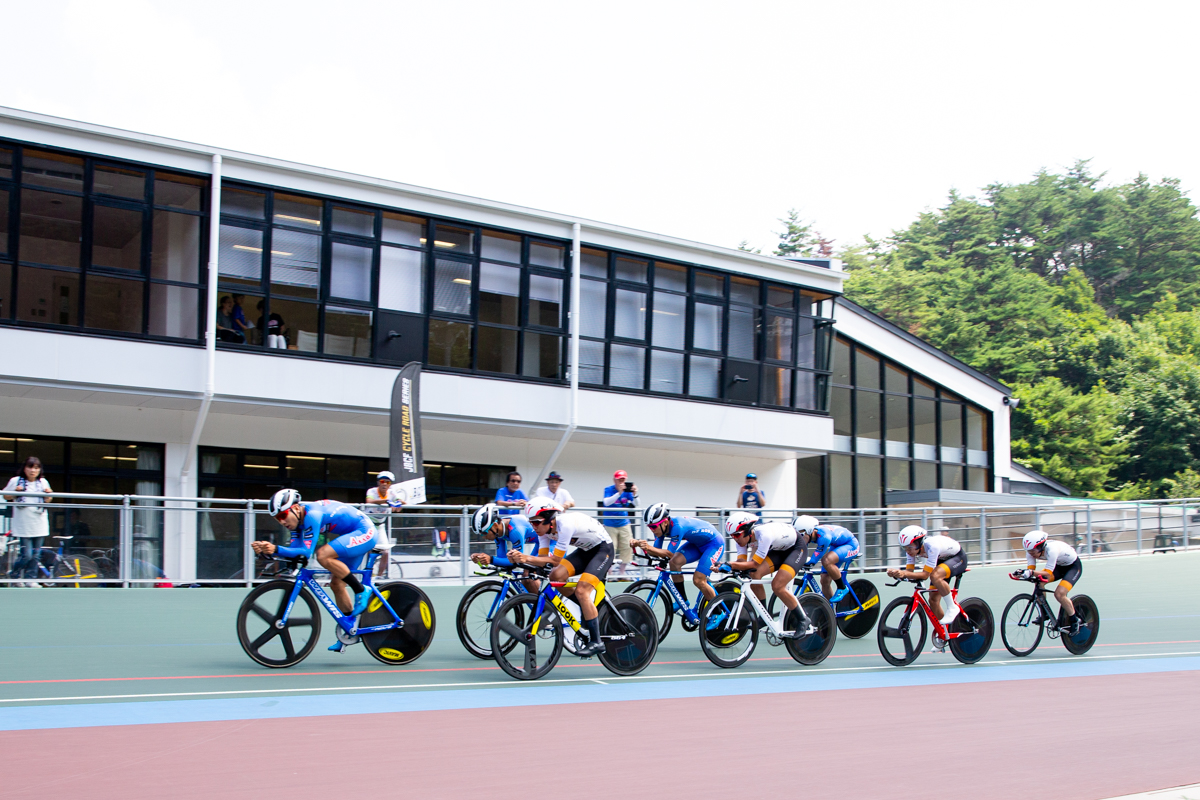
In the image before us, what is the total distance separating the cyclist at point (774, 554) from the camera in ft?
36.0

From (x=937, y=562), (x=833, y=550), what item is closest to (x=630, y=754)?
(x=937, y=562)

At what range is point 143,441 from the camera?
749 inches

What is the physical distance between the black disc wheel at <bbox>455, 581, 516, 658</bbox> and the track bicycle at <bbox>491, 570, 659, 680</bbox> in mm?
833

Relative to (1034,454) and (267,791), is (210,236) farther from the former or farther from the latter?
(1034,454)

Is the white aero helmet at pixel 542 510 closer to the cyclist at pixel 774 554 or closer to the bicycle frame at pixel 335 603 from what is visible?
the bicycle frame at pixel 335 603

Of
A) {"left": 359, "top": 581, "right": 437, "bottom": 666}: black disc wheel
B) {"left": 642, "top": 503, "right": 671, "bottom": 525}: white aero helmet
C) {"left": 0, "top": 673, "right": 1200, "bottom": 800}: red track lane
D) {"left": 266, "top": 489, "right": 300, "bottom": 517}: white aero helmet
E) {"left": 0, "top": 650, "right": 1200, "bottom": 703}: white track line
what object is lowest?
{"left": 0, "top": 650, "right": 1200, "bottom": 703}: white track line

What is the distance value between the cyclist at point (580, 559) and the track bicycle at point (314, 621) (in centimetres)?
108

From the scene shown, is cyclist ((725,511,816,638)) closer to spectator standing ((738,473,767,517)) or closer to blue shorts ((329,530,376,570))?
blue shorts ((329,530,376,570))

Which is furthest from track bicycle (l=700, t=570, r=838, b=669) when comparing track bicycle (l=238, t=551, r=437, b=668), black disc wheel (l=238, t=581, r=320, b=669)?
black disc wheel (l=238, t=581, r=320, b=669)

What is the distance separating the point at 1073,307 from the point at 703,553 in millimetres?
59669

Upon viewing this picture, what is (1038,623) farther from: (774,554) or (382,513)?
(382,513)

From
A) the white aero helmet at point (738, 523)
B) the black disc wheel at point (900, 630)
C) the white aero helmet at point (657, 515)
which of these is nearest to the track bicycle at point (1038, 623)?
the black disc wheel at point (900, 630)

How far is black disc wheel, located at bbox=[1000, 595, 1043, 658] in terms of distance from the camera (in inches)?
499

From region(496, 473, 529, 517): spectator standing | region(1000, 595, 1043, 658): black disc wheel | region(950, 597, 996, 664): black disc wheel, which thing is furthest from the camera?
region(496, 473, 529, 517): spectator standing
